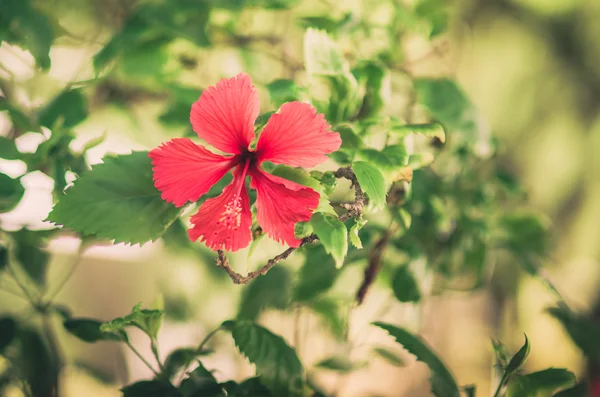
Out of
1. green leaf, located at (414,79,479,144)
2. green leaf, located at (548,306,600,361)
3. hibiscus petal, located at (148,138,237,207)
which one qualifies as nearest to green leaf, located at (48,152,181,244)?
hibiscus petal, located at (148,138,237,207)

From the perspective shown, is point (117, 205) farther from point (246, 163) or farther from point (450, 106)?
point (450, 106)

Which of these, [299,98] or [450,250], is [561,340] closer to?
[450,250]

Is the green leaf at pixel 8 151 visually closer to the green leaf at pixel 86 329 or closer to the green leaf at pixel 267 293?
the green leaf at pixel 86 329

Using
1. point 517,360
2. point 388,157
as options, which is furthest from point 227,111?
point 517,360

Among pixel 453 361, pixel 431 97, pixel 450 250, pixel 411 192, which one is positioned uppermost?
pixel 431 97

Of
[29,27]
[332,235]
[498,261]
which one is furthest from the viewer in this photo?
[498,261]

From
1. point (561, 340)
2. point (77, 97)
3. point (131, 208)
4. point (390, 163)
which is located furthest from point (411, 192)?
point (561, 340)

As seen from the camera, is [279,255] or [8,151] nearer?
[279,255]

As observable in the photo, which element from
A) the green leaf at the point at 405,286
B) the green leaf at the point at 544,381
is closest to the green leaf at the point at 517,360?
the green leaf at the point at 544,381
